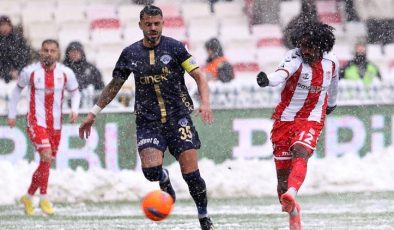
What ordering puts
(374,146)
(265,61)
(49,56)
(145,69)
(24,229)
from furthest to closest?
(265,61)
(374,146)
(49,56)
(24,229)
(145,69)

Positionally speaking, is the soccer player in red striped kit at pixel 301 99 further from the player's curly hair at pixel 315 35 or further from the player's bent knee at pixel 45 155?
the player's bent knee at pixel 45 155

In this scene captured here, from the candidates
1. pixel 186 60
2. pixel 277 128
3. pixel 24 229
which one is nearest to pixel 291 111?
pixel 277 128

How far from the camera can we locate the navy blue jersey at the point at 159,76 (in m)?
10.5

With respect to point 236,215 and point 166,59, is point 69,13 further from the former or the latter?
point 166,59

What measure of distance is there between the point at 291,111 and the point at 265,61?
10.5 meters

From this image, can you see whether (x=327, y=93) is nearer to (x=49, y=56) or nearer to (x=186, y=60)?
(x=186, y=60)

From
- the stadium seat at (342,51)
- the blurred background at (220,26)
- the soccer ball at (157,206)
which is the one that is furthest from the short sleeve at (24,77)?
the stadium seat at (342,51)

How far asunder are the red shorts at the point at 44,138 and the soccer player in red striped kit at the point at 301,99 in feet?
14.6

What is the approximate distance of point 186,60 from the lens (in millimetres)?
10516

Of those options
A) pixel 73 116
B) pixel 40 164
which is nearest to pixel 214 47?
pixel 73 116

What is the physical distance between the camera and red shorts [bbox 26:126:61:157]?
14477 millimetres

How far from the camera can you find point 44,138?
14516 mm

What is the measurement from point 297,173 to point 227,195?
575cm

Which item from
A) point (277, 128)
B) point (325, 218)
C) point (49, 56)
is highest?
point (49, 56)
